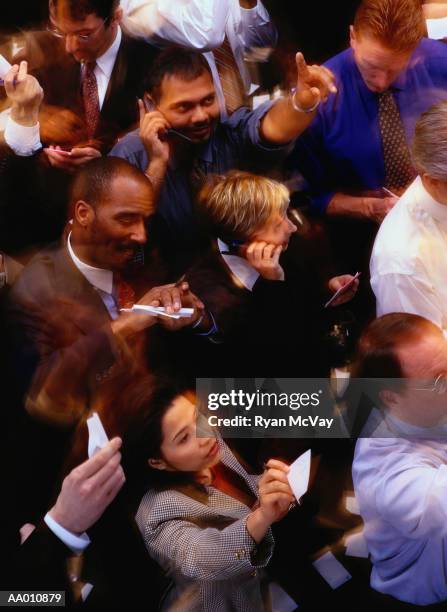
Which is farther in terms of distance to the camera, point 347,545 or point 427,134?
point 347,545

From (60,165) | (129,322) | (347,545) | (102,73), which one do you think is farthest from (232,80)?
(347,545)

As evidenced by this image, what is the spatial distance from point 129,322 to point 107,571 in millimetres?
847

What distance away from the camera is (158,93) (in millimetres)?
2506

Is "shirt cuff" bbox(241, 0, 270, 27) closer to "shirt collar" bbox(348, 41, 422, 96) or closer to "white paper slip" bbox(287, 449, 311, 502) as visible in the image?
"shirt collar" bbox(348, 41, 422, 96)

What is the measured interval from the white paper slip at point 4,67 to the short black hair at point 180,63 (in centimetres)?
47

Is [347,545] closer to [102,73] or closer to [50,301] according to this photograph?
[50,301]

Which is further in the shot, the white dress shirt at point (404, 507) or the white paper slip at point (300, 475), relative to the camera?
the white paper slip at point (300, 475)

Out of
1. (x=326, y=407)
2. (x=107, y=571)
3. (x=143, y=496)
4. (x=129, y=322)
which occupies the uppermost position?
(x=129, y=322)

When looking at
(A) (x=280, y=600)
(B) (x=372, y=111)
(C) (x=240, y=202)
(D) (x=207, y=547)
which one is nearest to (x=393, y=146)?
(B) (x=372, y=111)

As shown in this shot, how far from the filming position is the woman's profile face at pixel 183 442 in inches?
99.7

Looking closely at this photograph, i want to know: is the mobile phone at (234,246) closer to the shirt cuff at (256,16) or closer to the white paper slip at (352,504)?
the shirt cuff at (256,16)

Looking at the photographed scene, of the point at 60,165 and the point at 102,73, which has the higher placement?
the point at 102,73

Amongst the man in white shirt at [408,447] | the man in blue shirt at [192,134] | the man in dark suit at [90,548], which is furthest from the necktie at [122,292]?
the man in white shirt at [408,447]

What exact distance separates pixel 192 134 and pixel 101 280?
21.5 inches
